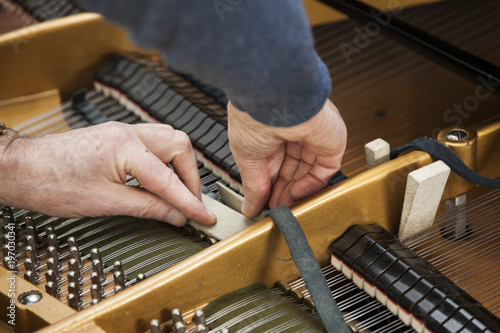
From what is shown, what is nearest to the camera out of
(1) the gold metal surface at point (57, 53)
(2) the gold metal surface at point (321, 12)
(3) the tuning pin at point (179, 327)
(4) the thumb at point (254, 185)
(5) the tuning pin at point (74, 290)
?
(3) the tuning pin at point (179, 327)

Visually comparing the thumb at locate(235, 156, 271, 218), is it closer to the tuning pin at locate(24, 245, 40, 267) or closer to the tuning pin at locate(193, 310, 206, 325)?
the tuning pin at locate(193, 310, 206, 325)

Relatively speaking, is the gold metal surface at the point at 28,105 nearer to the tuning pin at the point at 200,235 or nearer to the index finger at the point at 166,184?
the index finger at the point at 166,184

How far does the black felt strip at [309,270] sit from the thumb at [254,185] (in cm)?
18

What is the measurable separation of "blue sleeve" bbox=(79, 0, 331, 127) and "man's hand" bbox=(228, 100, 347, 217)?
239 millimetres

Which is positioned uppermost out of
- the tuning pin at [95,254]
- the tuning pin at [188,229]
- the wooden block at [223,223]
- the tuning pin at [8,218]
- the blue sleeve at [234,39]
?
the blue sleeve at [234,39]

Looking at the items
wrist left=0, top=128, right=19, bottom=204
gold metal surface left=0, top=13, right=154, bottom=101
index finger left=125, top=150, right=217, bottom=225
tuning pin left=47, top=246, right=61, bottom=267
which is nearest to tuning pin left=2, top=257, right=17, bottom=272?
tuning pin left=47, top=246, right=61, bottom=267

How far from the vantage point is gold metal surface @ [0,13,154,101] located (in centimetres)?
291

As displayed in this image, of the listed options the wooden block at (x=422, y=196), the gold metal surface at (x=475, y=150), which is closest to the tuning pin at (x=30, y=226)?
the wooden block at (x=422, y=196)

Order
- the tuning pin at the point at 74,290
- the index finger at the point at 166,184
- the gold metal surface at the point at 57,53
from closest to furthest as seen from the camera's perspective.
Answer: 1. the tuning pin at the point at 74,290
2. the index finger at the point at 166,184
3. the gold metal surface at the point at 57,53

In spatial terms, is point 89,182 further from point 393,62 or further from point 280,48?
point 393,62

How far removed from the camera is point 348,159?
2.44m

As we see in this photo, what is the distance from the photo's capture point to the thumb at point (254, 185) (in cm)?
197

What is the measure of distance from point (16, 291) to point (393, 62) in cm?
194

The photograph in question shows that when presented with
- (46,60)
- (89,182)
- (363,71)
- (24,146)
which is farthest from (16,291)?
(363,71)
